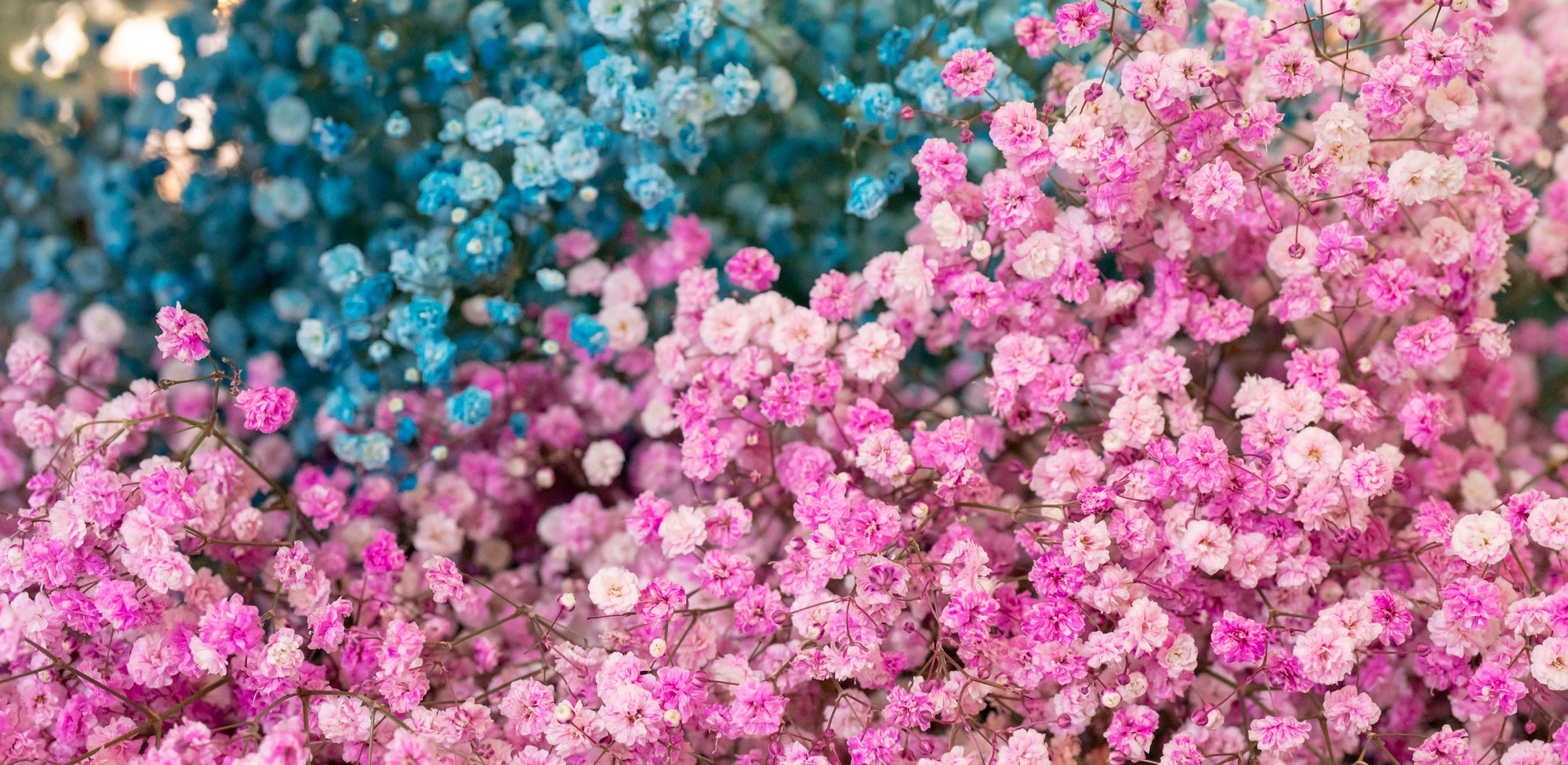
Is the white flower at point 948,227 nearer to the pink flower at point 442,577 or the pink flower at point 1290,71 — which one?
the pink flower at point 1290,71

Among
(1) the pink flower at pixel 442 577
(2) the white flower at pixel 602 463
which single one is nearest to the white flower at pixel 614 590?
(1) the pink flower at pixel 442 577

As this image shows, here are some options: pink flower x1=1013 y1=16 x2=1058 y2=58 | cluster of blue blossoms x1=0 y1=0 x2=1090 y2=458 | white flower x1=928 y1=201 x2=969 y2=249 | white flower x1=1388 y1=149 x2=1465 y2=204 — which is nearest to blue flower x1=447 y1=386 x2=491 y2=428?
cluster of blue blossoms x1=0 y1=0 x2=1090 y2=458

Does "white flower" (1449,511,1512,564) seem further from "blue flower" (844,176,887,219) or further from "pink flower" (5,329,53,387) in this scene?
"pink flower" (5,329,53,387)

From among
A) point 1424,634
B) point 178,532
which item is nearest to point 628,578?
point 178,532

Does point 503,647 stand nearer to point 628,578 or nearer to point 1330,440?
point 628,578

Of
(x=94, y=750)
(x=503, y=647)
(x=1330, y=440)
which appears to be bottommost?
(x=503, y=647)
